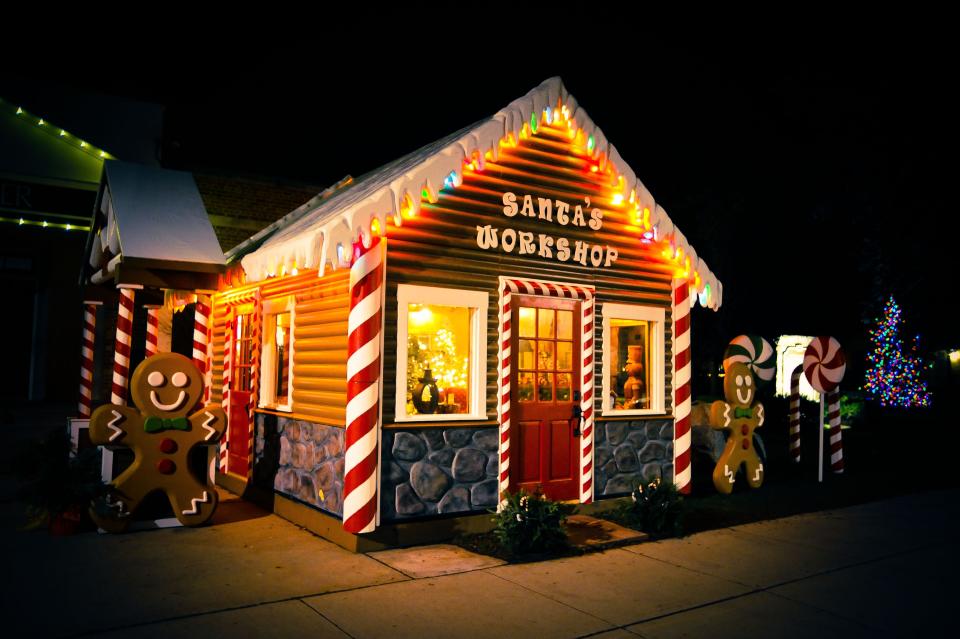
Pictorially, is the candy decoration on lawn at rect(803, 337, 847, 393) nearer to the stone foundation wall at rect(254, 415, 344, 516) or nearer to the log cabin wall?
the log cabin wall

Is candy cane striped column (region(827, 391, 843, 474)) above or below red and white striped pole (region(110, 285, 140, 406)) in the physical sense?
below

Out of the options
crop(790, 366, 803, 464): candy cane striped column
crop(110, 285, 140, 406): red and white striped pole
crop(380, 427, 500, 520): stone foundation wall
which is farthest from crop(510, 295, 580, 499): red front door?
crop(790, 366, 803, 464): candy cane striped column

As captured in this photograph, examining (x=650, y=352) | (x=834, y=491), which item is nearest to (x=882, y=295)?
(x=834, y=491)

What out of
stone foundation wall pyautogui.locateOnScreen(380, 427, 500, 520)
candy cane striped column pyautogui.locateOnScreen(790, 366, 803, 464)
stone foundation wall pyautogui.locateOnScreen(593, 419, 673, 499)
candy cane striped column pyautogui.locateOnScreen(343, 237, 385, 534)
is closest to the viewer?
candy cane striped column pyautogui.locateOnScreen(343, 237, 385, 534)

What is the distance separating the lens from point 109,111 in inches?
651

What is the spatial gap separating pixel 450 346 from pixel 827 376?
7.78 m

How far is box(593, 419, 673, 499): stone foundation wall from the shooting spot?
892 cm

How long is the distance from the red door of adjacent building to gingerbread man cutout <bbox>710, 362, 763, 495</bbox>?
22.0ft

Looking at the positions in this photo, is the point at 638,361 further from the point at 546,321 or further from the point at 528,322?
the point at 528,322

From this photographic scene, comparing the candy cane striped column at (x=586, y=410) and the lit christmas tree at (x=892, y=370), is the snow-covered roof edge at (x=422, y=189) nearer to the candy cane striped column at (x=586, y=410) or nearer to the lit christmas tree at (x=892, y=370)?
the candy cane striped column at (x=586, y=410)

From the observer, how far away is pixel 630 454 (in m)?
9.21

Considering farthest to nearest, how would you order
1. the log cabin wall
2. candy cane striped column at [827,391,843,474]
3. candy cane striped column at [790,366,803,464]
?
candy cane striped column at [790,366,803,464] → candy cane striped column at [827,391,843,474] → the log cabin wall

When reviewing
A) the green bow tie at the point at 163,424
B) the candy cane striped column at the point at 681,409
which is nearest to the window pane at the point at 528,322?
the candy cane striped column at the point at 681,409

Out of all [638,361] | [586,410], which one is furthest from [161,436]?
[638,361]
